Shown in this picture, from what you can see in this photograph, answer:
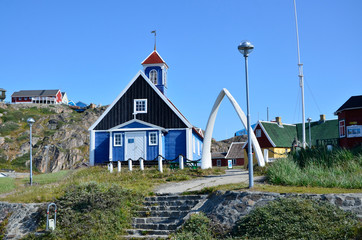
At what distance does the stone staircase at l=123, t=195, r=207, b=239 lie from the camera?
1223 centimetres

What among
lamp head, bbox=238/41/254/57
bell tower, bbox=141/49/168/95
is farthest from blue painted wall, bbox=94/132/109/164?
lamp head, bbox=238/41/254/57

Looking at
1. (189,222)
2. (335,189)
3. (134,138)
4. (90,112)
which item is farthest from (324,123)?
(90,112)

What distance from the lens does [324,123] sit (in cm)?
4428

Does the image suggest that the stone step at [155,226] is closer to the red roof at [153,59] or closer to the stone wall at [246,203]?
the stone wall at [246,203]

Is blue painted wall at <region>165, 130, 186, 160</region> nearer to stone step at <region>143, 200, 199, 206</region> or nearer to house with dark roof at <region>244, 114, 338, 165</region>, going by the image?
house with dark roof at <region>244, 114, 338, 165</region>

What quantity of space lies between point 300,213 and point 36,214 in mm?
9304

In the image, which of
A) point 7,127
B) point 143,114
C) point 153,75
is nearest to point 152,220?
point 143,114

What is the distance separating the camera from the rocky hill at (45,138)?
58.9m

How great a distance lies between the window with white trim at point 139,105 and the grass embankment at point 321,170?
1424 centimetres

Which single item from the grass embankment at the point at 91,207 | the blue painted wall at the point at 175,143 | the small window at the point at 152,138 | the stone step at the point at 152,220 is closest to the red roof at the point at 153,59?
the blue painted wall at the point at 175,143

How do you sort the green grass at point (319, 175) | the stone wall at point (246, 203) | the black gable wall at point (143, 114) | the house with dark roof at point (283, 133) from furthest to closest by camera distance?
1. the house with dark roof at point (283, 133)
2. the black gable wall at point (143, 114)
3. the green grass at point (319, 175)
4. the stone wall at point (246, 203)

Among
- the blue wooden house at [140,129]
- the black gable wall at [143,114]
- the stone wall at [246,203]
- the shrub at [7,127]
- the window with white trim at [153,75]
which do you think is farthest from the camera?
the shrub at [7,127]

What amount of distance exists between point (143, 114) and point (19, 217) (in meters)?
16.4

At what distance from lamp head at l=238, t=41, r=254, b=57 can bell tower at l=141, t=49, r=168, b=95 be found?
20253mm
